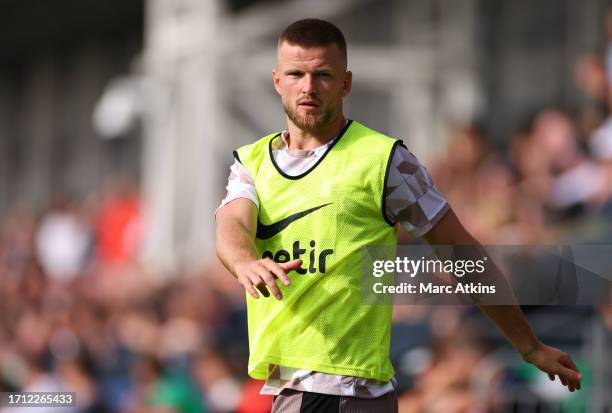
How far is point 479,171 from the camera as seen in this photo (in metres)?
9.80

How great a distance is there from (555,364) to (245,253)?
109cm

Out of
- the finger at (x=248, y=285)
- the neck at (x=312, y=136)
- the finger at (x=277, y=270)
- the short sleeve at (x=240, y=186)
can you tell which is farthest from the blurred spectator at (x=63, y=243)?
the finger at (x=277, y=270)

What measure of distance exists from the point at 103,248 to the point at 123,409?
16.1 feet

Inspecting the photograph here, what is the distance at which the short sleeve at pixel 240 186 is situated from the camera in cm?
429

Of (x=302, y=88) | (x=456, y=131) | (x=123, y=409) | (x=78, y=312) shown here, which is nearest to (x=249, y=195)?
(x=302, y=88)

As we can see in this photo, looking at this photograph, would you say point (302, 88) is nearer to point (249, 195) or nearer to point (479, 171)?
point (249, 195)

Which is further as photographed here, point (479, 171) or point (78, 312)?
point (78, 312)

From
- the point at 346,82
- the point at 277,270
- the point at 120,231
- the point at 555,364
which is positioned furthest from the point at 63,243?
the point at 277,270

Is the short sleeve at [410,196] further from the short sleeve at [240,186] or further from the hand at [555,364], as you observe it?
the hand at [555,364]

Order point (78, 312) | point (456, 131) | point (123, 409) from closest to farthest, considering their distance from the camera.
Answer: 1. point (123, 409)
2. point (456, 131)
3. point (78, 312)

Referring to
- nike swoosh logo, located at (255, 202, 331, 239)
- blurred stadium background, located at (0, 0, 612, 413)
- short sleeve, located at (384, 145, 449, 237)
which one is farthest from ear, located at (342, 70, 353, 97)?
blurred stadium background, located at (0, 0, 612, 413)

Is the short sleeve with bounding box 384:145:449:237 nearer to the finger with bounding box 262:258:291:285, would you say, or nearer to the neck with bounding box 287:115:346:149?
the neck with bounding box 287:115:346:149

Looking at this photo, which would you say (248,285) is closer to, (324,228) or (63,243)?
(324,228)

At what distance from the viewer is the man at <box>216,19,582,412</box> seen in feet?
13.8
